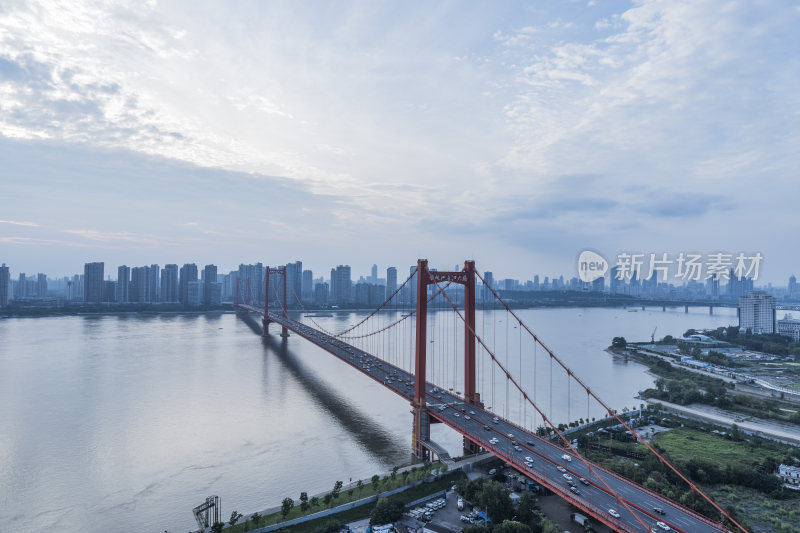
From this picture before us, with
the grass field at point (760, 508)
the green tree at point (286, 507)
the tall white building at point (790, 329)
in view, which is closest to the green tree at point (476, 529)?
the green tree at point (286, 507)

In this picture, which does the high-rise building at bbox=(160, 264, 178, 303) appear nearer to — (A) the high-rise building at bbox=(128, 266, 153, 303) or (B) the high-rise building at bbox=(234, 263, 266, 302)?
(A) the high-rise building at bbox=(128, 266, 153, 303)

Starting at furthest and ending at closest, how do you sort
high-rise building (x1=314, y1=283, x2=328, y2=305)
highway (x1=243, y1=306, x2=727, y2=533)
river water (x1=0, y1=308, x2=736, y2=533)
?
high-rise building (x1=314, y1=283, x2=328, y2=305)
river water (x1=0, y1=308, x2=736, y2=533)
highway (x1=243, y1=306, x2=727, y2=533)

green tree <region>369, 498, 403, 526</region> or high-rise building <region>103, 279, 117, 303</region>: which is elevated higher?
high-rise building <region>103, 279, 117, 303</region>

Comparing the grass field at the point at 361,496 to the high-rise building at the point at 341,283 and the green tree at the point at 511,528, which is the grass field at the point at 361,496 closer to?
the green tree at the point at 511,528

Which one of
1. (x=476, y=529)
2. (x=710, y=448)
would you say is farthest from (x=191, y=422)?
(x=710, y=448)

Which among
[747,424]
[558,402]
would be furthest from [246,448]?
[747,424]

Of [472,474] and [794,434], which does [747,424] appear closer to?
[794,434]

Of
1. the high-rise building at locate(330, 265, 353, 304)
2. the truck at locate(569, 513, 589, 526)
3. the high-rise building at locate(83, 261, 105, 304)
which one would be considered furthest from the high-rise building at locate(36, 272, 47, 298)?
the truck at locate(569, 513, 589, 526)
